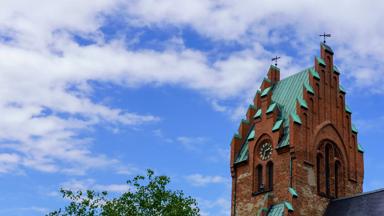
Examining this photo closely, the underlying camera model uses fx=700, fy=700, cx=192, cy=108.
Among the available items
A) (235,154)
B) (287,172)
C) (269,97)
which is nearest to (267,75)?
(269,97)

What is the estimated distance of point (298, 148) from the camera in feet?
193

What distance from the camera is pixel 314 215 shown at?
5812cm

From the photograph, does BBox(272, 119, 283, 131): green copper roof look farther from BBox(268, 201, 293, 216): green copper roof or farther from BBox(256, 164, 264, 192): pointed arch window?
BBox(268, 201, 293, 216): green copper roof

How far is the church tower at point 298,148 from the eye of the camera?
58562 millimetres

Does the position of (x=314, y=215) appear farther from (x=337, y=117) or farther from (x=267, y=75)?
(x=267, y=75)

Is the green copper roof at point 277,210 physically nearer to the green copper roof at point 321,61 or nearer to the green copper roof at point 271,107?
the green copper roof at point 271,107

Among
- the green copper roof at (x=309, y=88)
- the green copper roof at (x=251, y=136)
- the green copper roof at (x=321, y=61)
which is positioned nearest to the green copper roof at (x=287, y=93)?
the green copper roof at (x=309, y=88)

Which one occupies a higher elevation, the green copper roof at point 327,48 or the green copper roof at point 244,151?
the green copper roof at point 327,48

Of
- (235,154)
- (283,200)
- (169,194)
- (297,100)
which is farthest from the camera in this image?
(235,154)

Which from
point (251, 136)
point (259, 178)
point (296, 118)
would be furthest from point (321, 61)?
point (259, 178)

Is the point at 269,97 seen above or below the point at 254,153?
above

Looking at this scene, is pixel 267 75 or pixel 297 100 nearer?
pixel 297 100

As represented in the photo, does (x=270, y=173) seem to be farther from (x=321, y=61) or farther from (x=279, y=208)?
(x=321, y=61)

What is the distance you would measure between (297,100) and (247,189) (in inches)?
360
